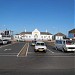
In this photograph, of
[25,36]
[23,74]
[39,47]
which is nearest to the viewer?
[23,74]

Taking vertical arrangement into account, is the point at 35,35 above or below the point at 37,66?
above

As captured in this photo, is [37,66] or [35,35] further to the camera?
[35,35]

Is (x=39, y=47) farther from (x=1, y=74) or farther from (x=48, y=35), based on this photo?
(x=48, y=35)

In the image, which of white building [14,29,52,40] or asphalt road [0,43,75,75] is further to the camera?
white building [14,29,52,40]

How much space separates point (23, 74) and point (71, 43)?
21203 millimetres

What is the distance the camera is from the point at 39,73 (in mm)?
12281

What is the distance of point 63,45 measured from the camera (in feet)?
109

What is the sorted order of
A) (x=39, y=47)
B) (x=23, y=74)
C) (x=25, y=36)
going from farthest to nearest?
(x=25, y=36)
(x=39, y=47)
(x=23, y=74)

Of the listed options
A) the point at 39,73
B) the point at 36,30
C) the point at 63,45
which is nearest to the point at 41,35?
the point at 36,30

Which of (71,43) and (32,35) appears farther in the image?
(32,35)

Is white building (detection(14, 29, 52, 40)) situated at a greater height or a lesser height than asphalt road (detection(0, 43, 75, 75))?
greater

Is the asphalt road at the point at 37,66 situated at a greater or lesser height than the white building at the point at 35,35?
lesser

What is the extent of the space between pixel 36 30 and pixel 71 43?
144850mm

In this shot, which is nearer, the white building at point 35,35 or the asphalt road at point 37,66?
the asphalt road at point 37,66
